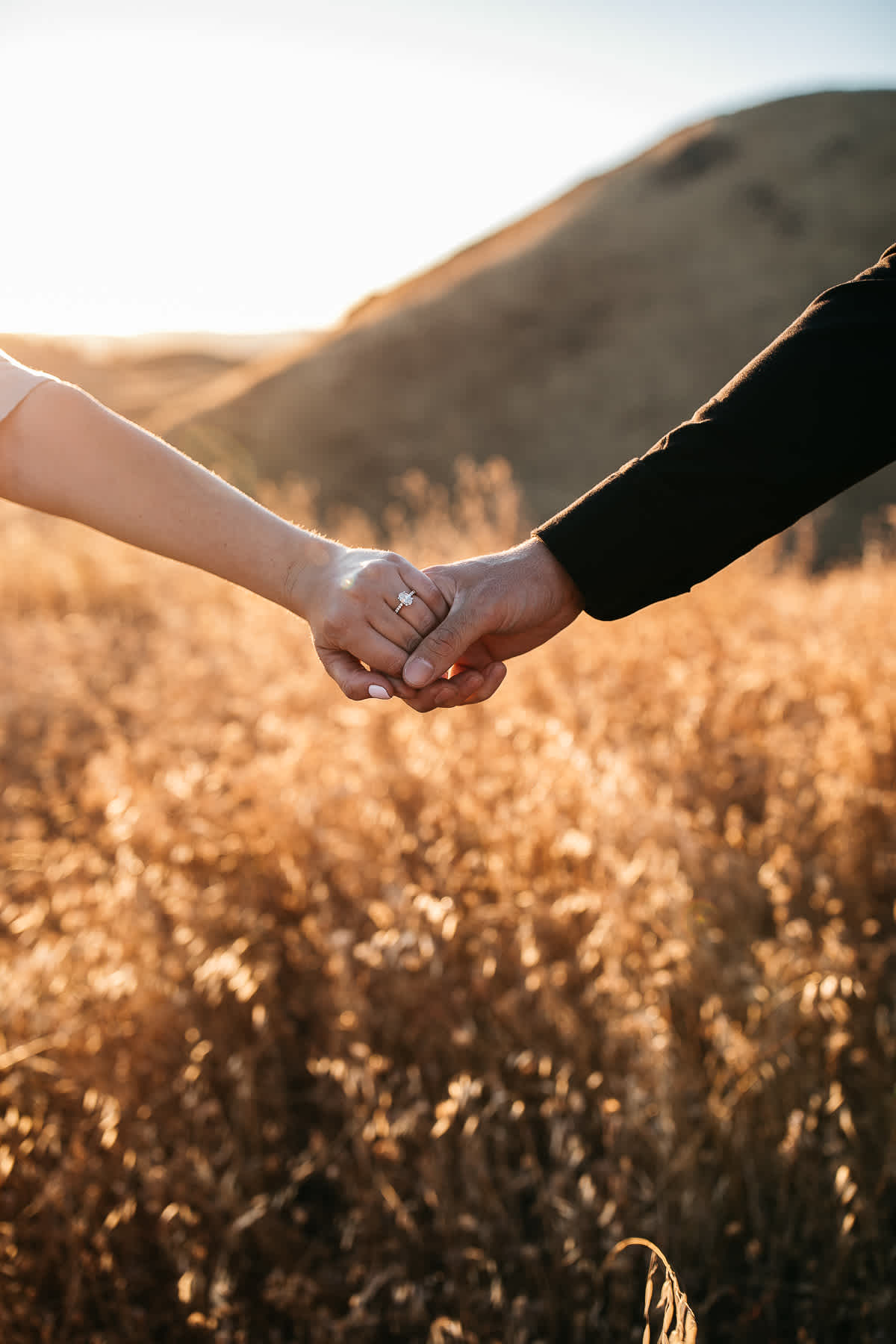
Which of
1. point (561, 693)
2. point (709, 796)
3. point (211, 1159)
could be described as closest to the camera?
point (211, 1159)

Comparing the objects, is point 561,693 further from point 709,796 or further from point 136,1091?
point 136,1091

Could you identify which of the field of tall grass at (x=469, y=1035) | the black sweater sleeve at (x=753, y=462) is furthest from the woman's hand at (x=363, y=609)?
the field of tall grass at (x=469, y=1035)

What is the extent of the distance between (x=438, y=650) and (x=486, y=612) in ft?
0.40

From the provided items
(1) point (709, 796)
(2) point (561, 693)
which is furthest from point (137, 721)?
(1) point (709, 796)

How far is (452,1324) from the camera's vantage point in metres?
1.17

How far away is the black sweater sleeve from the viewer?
136 centimetres

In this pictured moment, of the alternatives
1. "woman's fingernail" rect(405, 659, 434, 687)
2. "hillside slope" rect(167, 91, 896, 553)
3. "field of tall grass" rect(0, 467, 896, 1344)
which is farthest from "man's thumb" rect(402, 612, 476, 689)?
"hillside slope" rect(167, 91, 896, 553)

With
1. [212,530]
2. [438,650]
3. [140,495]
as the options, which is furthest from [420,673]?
[140,495]

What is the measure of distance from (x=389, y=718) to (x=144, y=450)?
5.03ft

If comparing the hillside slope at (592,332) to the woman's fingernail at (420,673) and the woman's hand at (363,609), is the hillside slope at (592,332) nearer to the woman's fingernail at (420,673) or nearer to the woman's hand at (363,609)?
the woman's hand at (363,609)

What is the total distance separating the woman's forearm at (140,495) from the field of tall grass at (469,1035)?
731 mm

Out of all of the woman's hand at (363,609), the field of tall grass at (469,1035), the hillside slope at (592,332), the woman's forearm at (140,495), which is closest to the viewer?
the field of tall grass at (469,1035)

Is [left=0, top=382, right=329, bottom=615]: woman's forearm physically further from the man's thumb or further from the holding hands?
the man's thumb

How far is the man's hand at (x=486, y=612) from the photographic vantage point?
1.56 m
